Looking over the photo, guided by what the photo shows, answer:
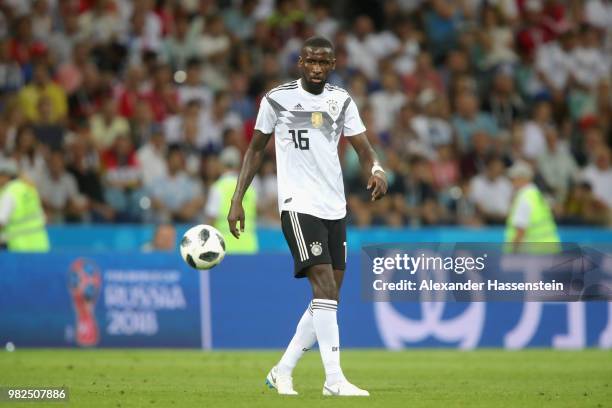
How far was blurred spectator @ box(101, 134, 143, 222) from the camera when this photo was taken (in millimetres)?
20516

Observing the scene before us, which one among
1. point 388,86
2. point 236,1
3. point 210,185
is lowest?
point 210,185

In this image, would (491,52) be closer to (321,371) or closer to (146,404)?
(321,371)

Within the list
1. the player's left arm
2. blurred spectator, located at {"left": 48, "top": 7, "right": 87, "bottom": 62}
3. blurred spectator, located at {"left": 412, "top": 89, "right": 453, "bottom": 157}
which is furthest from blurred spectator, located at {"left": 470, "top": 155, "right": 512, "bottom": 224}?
the player's left arm

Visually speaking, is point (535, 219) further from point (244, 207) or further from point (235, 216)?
point (235, 216)

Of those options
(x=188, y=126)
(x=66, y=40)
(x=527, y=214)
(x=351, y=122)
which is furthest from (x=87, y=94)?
(x=351, y=122)

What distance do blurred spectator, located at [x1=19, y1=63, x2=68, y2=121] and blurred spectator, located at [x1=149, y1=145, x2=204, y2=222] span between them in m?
2.03

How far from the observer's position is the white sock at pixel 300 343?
1064cm

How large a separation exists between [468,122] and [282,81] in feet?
11.1

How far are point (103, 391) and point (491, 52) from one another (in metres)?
14.9

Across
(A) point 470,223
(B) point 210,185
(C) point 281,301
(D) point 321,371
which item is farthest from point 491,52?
(D) point 321,371

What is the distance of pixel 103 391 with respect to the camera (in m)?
11.1

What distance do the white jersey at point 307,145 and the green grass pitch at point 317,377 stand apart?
156 centimetres

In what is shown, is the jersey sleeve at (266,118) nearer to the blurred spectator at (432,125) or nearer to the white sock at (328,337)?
the white sock at (328,337)

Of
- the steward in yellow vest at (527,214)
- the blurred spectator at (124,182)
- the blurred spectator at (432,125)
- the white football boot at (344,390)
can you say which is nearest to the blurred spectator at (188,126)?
the blurred spectator at (124,182)
